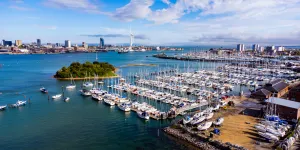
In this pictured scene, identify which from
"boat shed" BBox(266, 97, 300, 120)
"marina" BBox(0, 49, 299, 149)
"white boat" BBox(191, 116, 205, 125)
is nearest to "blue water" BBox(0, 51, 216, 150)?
"marina" BBox(0, 49, 299, 149)

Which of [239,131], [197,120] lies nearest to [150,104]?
[197,120]

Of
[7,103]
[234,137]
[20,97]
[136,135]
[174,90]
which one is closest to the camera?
[234,137]

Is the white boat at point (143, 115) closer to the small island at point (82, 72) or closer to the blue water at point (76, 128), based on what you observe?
the blue water at point (76, 128)

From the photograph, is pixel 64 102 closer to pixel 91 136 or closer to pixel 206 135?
pixel 91 136

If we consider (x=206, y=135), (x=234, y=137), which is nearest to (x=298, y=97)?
(x=234, y=137)

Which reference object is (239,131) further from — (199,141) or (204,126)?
(199,141)

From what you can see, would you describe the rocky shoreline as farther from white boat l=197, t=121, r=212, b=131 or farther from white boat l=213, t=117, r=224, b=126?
white boat l=213, t=117, r=224, b=126
